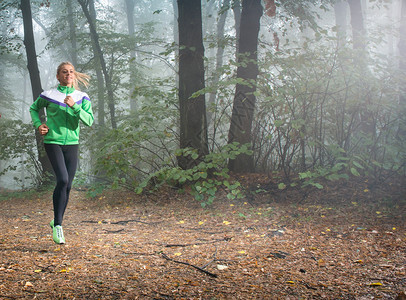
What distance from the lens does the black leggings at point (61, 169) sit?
3406 mm

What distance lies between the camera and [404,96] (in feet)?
19.8

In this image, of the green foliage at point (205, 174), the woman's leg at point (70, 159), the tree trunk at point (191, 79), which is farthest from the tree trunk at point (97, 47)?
the woman's leg at point (70, 159)

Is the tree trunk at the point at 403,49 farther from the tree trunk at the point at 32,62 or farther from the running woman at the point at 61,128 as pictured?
the tree trunk at the point at 32,62

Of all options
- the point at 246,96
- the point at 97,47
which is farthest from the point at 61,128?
the point at 97,47

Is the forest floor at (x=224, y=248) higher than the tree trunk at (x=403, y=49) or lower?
lower

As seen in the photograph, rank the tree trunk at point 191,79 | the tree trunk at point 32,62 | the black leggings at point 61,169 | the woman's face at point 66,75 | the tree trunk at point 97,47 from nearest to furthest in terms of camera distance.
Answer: the black leggings at point 61,169 → the woman's face at point 66,75 → the tree trunk at point 191,79 → the tree trunk at point 32,62 → the tree trunk at point 97,47

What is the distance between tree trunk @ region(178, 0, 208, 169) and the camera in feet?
21.5

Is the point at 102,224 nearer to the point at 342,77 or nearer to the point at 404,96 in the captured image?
the point at 342,77

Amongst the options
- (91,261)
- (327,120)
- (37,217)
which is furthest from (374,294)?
(37,217)

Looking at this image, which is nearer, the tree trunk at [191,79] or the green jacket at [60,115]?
the green jacket at [60,115]

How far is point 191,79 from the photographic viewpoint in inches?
258

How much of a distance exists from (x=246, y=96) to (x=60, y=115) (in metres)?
4.29

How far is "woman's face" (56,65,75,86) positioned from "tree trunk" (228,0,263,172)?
155 inches

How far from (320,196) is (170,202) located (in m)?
2.79
